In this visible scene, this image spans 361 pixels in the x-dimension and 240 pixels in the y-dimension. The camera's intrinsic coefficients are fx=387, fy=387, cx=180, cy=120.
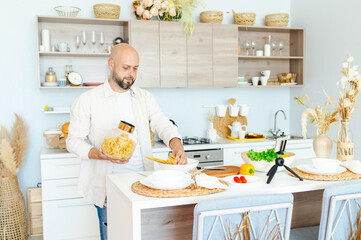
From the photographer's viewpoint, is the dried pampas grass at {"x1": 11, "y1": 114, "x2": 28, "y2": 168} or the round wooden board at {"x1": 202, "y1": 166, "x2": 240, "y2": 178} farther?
the dried pampas grass at {"x1": 11, "y1": 114, "x2": 28, "y2": 168}

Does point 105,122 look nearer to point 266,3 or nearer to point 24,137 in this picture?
point 24,137

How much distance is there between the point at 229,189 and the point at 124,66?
115 cm

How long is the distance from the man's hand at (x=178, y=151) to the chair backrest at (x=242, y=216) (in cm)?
59

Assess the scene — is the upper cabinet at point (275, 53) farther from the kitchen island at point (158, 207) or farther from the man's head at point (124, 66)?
the kitchen island at point (158, 207)

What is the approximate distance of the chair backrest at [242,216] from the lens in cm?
153

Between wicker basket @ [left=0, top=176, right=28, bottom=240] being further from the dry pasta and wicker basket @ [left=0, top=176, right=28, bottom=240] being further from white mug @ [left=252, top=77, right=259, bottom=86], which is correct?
white mug @ [left=252, top=77, right=259, bottom=86]

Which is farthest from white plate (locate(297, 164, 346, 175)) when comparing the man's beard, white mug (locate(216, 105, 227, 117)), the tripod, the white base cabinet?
white mug (locate(216, 105, 227, 117))

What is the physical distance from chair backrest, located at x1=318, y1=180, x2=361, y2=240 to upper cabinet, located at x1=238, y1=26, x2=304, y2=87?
3141mm

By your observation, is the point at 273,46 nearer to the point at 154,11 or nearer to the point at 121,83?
the point at 154,11

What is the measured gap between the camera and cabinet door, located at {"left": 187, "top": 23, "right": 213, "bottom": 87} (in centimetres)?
434

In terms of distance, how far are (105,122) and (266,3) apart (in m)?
3.32

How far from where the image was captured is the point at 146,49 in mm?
4152

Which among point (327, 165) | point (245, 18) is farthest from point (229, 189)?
point (245, 18)

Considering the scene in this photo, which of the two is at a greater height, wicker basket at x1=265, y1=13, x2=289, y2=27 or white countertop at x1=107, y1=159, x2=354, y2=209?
wicker basket at x1=265, y1=13, x2=289, y2=27
